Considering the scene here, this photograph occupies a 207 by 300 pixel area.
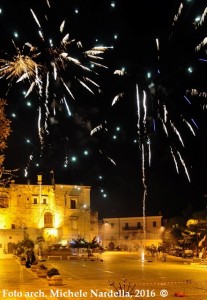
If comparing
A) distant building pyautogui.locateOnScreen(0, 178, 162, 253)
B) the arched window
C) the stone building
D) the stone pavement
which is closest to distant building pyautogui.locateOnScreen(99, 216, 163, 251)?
distant building pyautogui.locateOnScreen(0, 178, 162, 253)

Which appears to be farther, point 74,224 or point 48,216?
point 74,224

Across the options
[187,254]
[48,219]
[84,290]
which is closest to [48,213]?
[48,219]

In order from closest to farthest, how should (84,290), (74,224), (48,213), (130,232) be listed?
(84,290) → (48,213) → (74,224) → (130,232)

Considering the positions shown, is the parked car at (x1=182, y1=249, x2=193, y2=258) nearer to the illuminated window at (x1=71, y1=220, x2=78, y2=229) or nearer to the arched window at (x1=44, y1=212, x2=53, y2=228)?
the illuminated window at (x1=71, y1=220, x2=78, y2=229)

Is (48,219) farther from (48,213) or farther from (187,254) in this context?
(187,254)

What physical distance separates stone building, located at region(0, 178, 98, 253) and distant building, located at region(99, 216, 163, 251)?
27.5 ft

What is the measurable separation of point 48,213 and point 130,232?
657 inches

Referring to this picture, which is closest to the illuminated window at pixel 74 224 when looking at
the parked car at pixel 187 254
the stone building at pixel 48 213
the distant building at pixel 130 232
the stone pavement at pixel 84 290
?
the stone building at pixel 48 213

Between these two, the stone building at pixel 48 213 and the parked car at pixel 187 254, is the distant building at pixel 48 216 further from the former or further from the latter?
the parked car at pixel 187 254

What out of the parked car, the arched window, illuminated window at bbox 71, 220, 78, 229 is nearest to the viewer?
the parked car

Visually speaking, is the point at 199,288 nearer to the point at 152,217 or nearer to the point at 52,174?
the point at 52,174

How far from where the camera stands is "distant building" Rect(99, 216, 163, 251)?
76.4m

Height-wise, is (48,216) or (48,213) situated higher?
(48,213)

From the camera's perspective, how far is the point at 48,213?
6888 centimetres
